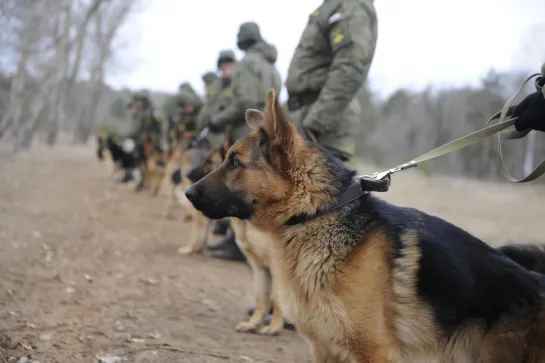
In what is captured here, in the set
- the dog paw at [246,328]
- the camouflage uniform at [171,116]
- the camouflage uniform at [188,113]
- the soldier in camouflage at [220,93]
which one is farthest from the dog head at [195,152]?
the dog paw at [246,328]

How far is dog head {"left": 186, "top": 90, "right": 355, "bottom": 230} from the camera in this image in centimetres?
297

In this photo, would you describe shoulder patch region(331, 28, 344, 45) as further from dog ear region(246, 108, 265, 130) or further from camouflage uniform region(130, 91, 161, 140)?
camouflage uniform region(130, 91, 161, 140)

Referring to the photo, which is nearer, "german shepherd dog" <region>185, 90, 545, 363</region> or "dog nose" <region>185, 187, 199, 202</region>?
"german shepherd dog" <region>185, 90, 545, 363</region>

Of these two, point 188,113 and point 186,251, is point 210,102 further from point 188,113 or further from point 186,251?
point 186,251

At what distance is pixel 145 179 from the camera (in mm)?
15797

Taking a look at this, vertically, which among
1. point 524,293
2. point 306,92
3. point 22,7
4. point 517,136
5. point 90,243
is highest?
point 22,7

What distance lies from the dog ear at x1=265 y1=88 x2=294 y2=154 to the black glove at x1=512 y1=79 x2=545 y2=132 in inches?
59.6

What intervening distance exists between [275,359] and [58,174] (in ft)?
55.2

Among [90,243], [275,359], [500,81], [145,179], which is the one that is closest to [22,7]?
[145,179]

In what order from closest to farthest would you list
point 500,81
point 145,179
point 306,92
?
point 306,92
point 145,179
point 500,81

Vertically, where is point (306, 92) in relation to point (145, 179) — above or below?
above

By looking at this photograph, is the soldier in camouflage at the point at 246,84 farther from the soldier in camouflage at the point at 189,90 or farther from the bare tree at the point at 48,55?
the bare tree at the point at 48,55

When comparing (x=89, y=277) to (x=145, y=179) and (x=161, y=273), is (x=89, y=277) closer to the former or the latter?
(x=161, y=273)

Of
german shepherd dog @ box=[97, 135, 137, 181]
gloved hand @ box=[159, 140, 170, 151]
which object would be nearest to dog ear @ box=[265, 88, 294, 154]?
gloved hand @ box=[159, 140, 170, 151]
